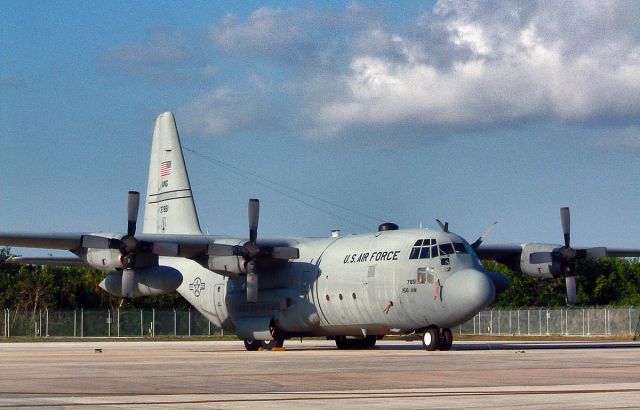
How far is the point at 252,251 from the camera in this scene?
36.3 meters

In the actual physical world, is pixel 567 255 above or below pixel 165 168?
below

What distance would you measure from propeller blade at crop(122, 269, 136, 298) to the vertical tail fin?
8911mm

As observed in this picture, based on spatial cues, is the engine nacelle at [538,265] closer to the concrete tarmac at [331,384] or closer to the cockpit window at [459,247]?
the cockpit window at [459,247]

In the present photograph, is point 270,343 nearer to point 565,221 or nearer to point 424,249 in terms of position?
point 424,249

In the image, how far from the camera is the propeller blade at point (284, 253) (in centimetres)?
3722

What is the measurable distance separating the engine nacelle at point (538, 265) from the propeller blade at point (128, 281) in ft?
49.7

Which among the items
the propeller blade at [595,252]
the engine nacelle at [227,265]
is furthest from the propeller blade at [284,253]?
the propeller blade at [595,252]

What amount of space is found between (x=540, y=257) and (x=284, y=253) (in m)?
9.77

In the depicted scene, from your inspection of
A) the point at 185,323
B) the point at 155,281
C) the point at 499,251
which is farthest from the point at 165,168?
the point at 185,323

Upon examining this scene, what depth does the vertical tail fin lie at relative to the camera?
145 ft

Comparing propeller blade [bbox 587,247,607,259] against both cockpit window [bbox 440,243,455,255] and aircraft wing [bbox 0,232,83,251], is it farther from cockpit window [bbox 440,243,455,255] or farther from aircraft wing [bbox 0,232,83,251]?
aircraft wing [bbox 0,232,83,251]

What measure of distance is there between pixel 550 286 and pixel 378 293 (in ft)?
182

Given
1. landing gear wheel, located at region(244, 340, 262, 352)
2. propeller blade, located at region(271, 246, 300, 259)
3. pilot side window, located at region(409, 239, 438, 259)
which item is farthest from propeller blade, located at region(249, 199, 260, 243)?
pilot side window, located at region(409, 239, 438, 259)

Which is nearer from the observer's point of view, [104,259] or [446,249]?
[446,249]
